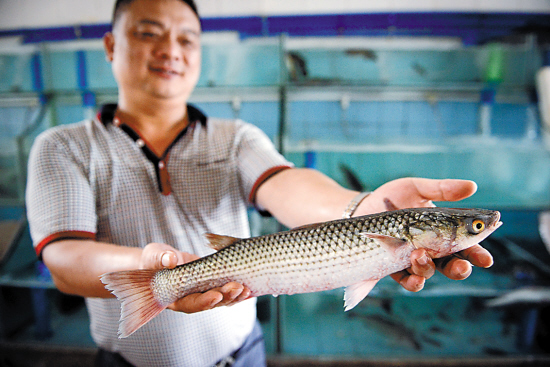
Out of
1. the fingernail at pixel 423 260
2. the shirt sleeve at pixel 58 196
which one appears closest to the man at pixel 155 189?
the shirt sleeve at pixel 58 196

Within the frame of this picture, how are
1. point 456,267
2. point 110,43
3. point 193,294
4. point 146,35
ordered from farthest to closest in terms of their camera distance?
point 110,43, point 146,35, point 193,294, point 456,267

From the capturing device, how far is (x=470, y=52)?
9.29 feet

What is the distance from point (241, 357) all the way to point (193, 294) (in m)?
0.73

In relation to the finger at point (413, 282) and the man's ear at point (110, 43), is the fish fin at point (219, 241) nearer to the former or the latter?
the finger at point (413, 282)

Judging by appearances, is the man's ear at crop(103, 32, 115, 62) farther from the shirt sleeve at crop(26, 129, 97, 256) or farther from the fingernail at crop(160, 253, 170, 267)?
the fingernail at crop(160, 253, 170, 267)

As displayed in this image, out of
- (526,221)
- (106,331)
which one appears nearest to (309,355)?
(106,331)

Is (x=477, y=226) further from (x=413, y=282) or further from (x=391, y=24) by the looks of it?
(x=391, y=24)

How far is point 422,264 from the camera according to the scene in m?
0.62

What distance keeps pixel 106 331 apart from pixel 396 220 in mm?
1097

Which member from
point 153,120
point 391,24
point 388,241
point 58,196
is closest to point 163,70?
point 153,120

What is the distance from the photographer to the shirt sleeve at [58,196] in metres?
0.91

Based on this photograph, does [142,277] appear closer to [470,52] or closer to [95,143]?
[95,143]

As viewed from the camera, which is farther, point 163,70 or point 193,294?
point 163,70

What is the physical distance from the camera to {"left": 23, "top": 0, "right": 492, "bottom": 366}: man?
0.93 meters
